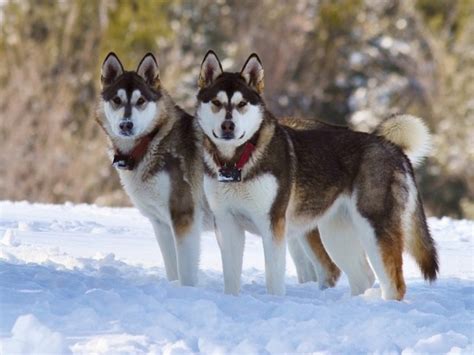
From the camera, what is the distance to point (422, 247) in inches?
308

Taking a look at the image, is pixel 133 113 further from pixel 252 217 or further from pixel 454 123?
pixel 454 123

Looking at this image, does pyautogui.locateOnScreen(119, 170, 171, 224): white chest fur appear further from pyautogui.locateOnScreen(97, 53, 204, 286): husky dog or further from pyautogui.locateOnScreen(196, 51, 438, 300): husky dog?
pyautogui.locateOnScreen(196, 51, 438, 300): husky dog

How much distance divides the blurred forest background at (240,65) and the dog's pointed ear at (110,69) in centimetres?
1523

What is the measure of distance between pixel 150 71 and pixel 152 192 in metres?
1.05

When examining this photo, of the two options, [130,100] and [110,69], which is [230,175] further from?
[110,69]

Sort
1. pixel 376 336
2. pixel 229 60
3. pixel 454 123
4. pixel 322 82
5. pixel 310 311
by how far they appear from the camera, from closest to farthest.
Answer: pixel 376 336 → pixel 310 311 → pixel 454 123 → pixel 229 60 → pixel 322 82

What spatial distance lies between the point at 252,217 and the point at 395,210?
1095 millimetres

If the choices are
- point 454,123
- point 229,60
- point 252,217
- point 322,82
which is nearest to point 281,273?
point 252,217

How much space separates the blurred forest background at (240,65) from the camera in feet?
77.9

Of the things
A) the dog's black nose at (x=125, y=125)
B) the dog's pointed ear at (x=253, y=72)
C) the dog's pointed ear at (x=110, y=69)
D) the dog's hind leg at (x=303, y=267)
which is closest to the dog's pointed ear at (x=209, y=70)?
the dog's pointed ear at (x=253, y=72)

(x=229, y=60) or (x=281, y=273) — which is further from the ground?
(x=229, y=60)

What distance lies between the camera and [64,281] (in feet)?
24.1

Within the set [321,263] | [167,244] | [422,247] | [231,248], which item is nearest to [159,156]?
[167,244]

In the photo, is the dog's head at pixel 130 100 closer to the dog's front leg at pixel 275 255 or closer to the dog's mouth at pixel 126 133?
the dog's mouth at pixel 126 133
